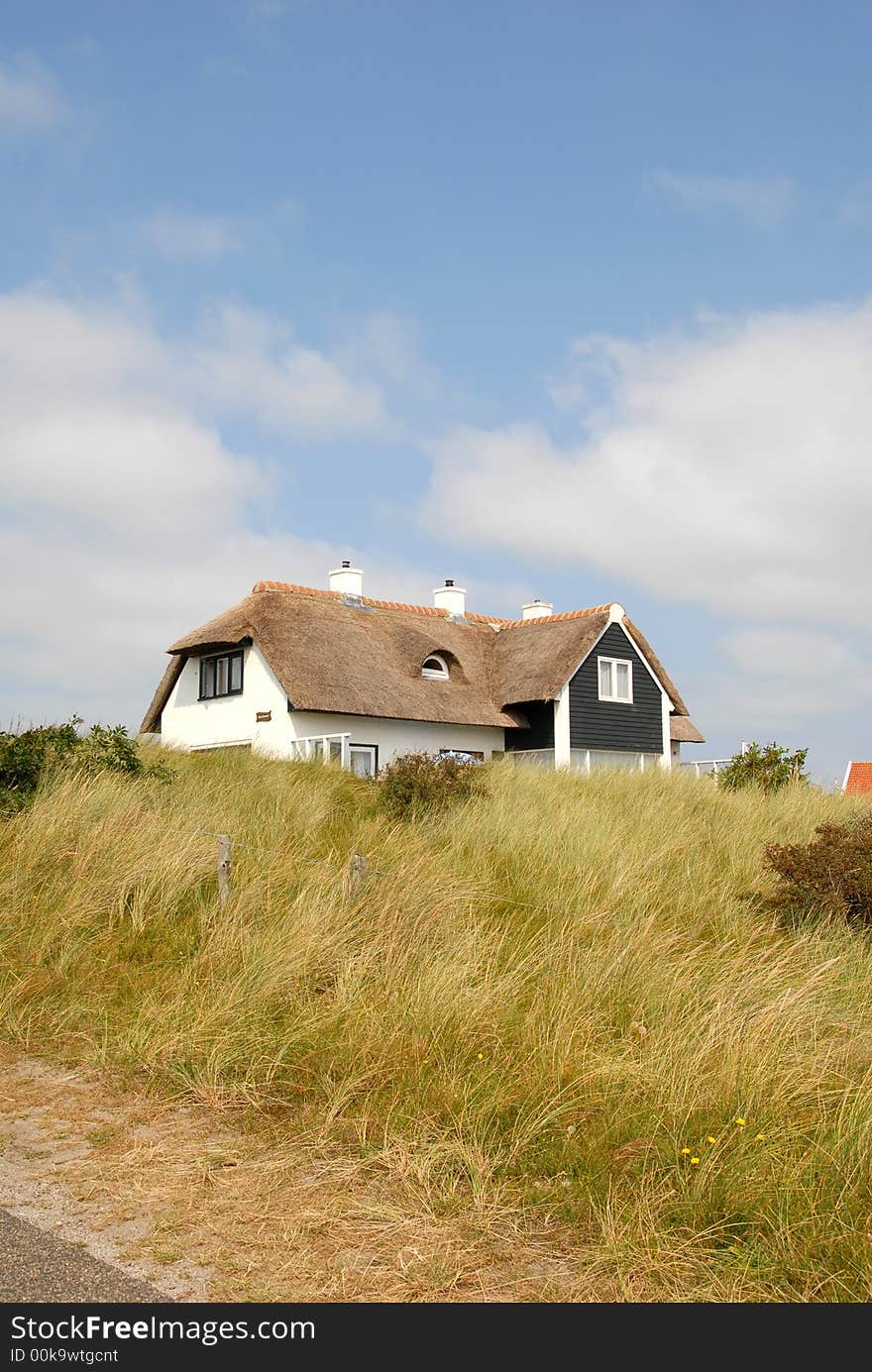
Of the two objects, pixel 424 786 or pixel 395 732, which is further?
pixel 395 732

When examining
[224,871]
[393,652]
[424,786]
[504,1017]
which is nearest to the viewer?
[504,1017]

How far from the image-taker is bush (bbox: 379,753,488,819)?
44.7 ft

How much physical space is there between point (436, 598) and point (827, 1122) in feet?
94.2

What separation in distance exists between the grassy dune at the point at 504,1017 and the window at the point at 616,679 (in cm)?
1898

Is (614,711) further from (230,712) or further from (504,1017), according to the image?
(504,1017)

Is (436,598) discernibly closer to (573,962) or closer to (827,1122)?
(573,962)

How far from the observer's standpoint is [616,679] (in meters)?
30.7

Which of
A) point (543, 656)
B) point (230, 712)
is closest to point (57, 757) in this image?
point (230, 712)

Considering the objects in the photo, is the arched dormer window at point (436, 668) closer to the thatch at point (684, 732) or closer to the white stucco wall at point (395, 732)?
the white stucco wall at point (395, 732)

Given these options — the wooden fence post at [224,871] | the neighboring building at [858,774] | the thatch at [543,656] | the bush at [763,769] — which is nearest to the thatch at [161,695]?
the thatch at [543,656]

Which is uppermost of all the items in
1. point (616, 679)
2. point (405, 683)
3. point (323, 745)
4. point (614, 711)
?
point (616, 679)

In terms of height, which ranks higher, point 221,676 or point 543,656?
point 543,656

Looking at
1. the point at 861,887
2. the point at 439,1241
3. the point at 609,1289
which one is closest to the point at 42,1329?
the point at 439,1241

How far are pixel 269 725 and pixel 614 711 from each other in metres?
10.0
